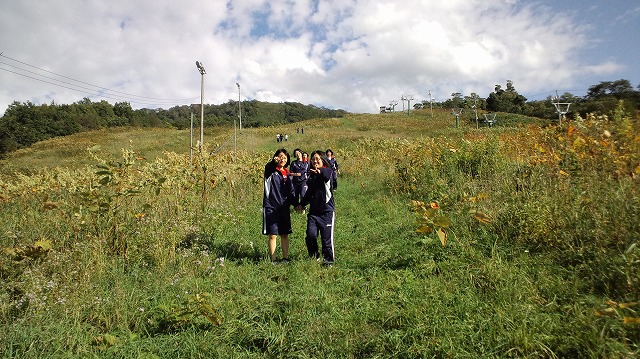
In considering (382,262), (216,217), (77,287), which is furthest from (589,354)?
(216,217)

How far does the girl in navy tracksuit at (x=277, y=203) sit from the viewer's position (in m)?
4.99

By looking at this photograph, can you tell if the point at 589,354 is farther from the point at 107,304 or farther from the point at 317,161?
the point at 107,304

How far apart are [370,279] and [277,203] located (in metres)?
1.87

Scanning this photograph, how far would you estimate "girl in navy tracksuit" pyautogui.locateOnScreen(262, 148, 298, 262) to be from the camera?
4992mm

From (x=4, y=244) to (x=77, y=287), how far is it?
2.31 meters

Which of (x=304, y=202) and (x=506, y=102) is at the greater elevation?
(x=506, y=102)

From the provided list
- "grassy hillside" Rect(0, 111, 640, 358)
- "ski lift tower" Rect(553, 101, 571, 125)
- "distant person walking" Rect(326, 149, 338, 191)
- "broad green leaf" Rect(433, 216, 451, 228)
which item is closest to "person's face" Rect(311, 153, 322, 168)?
"distant person walking" Rect(326, 149, 338, 191)

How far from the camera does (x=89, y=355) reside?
263 centimetres

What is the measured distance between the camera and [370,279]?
398cm

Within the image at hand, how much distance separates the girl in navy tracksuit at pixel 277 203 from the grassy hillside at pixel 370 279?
0.35 metres

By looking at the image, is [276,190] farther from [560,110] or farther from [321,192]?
[560,110]

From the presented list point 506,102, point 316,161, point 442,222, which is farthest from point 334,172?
point 506,102

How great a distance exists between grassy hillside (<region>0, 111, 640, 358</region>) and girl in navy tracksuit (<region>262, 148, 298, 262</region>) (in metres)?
0.35

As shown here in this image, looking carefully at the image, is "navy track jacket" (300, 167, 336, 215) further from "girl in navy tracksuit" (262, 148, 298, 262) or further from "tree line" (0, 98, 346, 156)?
"tree line" (0, 98, 346, 156)
